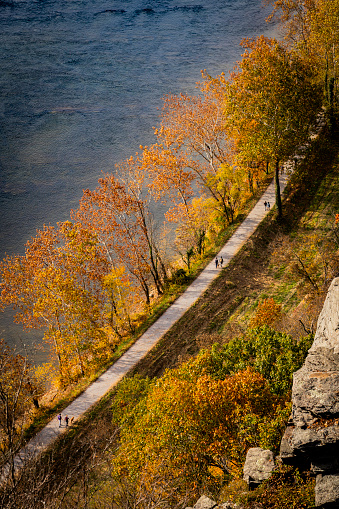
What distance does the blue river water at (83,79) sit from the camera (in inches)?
2274

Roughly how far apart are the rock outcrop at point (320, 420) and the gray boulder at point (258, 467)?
86cm

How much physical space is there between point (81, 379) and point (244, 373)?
66.9ft

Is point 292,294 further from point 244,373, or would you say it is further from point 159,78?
point 159,78

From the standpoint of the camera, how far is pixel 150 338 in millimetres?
33281

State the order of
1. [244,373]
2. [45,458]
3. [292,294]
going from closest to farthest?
[244,373]
[45,458]
[292,294]

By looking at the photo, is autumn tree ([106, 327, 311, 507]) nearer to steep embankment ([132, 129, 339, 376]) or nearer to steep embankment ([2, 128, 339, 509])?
steep embankment ([2, 128, 339, 509])

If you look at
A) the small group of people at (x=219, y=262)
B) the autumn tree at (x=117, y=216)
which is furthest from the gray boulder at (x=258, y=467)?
the autumn tree at (x=117, y=216)

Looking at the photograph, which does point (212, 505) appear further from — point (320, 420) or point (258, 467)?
point (320, 420)

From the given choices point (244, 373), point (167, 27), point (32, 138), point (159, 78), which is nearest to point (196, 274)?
point (244, 373)

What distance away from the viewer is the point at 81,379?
33.5 meters

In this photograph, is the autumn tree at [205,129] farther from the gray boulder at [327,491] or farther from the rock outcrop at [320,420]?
the gray boulder at [327,491]

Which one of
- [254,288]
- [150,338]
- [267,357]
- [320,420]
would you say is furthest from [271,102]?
[320,420]

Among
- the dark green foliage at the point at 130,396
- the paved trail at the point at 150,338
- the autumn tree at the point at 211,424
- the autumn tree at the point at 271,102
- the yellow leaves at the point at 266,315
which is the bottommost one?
the paved trail at the point at 150,338

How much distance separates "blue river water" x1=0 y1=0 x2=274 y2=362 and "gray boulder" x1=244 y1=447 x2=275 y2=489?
32.3 metres
